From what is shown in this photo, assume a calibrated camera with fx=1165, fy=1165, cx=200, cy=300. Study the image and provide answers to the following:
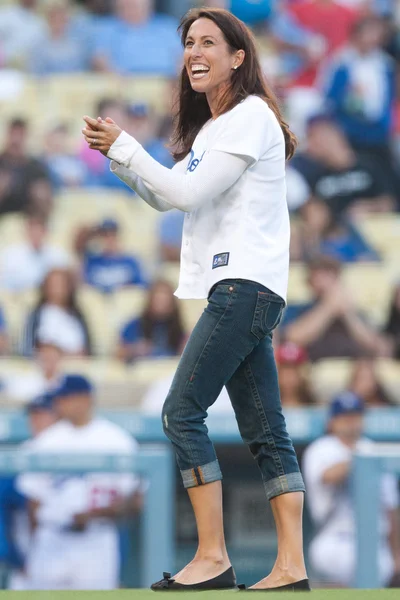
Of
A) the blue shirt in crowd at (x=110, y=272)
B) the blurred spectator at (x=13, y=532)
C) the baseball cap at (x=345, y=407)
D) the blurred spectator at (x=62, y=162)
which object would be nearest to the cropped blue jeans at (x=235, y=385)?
the blurred spectator at (x=13, y=532)

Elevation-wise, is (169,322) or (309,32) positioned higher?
(309,32)

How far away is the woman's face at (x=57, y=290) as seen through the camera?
775cm

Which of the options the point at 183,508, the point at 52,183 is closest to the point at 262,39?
the point at 52,183

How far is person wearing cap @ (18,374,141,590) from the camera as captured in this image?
18.5 ft

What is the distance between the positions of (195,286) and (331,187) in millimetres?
6030

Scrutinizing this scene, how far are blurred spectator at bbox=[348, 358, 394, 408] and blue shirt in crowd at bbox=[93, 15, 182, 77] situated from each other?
4.47 m

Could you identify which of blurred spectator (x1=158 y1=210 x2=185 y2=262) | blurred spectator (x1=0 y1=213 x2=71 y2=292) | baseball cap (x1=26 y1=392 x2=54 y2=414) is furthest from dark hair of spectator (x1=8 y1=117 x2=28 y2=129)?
baseball cap (x1=26 y1=392 x2=54 y2=414)

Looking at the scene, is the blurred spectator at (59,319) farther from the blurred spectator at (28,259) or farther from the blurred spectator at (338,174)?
the blurred spectator at (338,174)

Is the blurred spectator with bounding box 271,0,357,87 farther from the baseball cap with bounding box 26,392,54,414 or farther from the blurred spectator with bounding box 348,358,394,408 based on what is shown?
the baseball cap with bounding box 26,392,54,414

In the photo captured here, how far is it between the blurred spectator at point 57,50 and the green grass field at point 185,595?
7944 mm

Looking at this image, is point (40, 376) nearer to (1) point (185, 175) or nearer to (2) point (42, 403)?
(2) point (42, 403)

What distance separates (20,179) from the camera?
351 inches

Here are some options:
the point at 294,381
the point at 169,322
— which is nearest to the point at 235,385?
the point at 294,381

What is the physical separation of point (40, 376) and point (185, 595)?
172 inches
